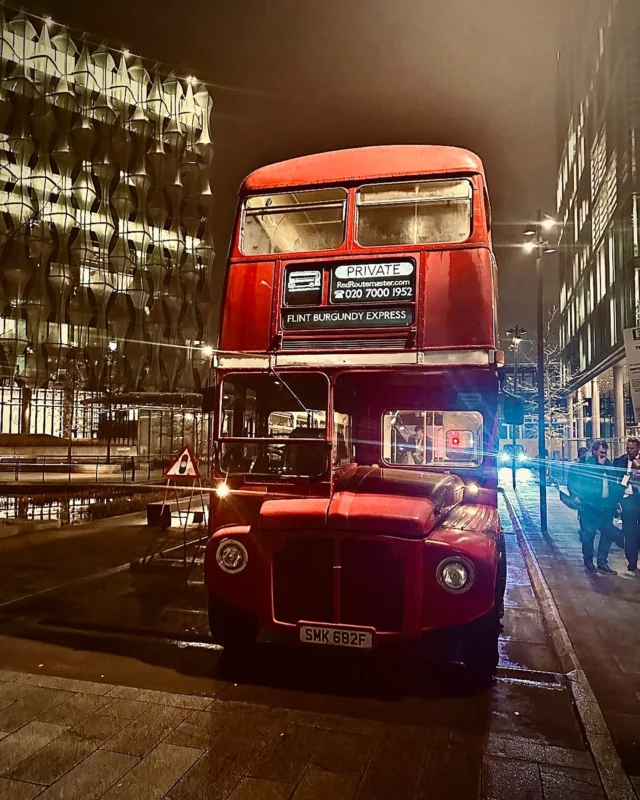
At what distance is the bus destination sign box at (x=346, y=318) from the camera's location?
19.3 feet

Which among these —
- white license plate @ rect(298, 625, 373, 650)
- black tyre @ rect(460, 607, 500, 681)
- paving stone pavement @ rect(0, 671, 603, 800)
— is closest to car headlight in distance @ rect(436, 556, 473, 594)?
black tyre @ rect(460, 607, 500, 681)

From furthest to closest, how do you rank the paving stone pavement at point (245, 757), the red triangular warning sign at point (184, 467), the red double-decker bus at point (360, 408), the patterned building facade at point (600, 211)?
the patterned building facade at point (600, 211) < the red triangular warning sign at point (184, 467) < the red double-decker bus at point (360, 408) < the paving stone pavement at point (245, 757)

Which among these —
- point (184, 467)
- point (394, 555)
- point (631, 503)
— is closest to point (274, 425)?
point (394, 555)

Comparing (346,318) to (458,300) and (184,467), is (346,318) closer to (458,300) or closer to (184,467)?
(458,300)

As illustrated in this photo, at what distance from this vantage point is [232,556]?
5.41m

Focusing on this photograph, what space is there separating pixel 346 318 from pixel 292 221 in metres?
1.42

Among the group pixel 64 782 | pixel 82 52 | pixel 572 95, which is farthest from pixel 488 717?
pixel 82 52

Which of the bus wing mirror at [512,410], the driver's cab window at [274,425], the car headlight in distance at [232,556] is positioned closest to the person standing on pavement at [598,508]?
the bus wing mirror at [512,410]

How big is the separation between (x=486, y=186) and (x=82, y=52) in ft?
180

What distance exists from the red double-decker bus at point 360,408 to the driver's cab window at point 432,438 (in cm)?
2

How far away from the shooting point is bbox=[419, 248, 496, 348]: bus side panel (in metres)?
5.72

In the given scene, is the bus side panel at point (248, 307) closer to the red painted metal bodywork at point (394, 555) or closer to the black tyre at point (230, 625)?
the red painted metal bodywork at point (394, 555)

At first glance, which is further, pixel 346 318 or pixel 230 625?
pixel 346 318

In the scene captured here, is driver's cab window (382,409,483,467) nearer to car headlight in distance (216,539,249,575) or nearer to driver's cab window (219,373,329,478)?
driver's cab window (219,373,329,478)
